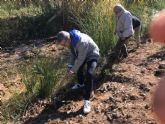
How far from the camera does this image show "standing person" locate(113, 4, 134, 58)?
818 cm

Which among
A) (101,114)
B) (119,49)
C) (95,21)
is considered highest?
(95,21)

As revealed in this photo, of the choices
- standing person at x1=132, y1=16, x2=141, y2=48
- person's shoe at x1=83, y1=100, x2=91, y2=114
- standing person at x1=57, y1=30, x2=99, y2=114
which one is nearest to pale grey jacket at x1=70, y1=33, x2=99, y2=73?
standing person at x1=57, y1=30, x2=99, y2=114

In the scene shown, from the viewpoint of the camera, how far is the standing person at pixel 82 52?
20.5ft

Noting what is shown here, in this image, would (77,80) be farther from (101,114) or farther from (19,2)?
(19,2)

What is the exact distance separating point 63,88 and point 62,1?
4301 mm

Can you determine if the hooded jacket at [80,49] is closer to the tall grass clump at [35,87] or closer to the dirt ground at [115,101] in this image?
the tall grass clump at [35,87]

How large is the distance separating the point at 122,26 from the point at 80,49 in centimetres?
215

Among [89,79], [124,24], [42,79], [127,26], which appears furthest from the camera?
[127,26]

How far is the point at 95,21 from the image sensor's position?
28.8ft

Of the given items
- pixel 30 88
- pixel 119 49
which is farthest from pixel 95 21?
pixel 30 88

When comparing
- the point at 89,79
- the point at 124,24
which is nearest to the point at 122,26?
the point at 124,24

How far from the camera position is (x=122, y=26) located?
27.3 feet

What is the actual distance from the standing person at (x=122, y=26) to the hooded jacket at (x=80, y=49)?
172cm

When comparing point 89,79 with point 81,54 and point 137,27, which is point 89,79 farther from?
point 137,27
